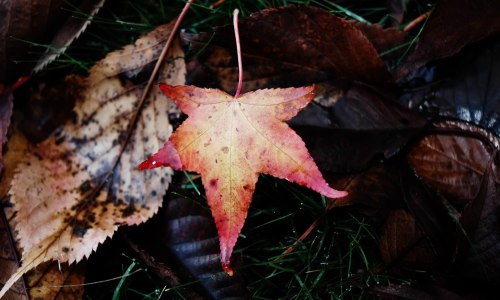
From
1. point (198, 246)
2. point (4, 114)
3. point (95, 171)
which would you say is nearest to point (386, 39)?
point (198, 246)

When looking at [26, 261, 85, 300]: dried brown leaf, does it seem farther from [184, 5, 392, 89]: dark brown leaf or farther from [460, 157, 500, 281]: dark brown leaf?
[460, 157, 500, 281]: dark brown leaf

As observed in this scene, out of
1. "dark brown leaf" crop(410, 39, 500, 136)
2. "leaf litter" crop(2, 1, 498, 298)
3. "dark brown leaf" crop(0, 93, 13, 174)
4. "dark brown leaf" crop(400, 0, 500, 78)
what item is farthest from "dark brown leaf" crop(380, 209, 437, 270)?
"dark brown leaf" crop(0, 93, 13, 174)

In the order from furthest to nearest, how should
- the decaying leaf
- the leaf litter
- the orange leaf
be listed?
1. the decaying leaf
2. the leaf litter
3. the orange leaf

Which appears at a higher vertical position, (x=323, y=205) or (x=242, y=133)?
(x=242, y=133)

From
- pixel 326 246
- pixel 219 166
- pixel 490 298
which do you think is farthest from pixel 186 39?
pixel 490 298

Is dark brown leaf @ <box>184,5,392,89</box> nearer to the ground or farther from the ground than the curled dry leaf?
farther from the ground

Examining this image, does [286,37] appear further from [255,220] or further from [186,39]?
[255,220]

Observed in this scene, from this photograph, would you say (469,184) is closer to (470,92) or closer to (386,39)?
(470,92)
